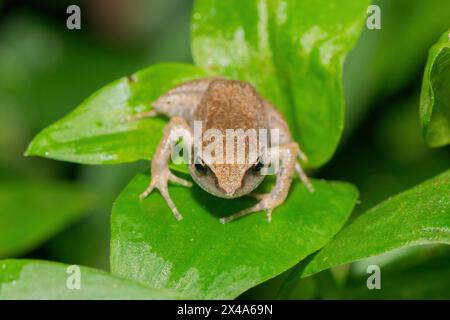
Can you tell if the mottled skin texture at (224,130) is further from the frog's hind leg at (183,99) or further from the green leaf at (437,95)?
the green leaf at (437,95)

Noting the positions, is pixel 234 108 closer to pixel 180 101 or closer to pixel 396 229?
pixel 180 101

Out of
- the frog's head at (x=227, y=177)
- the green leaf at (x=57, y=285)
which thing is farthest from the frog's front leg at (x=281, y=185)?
the green leaf at (x=57, y=285)

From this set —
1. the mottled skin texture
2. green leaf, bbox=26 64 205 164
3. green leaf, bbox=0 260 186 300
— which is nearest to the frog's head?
the mottled skin texture

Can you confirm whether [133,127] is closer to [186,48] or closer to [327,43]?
[327,43]

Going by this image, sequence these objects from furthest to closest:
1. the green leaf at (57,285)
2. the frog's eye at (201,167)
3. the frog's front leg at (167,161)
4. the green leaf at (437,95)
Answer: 1. the frog's eye at (201,167)
2. the frog's front leg at (167,161)
3. the green leaf at (437,95)
4. the green leaf at (57,285)

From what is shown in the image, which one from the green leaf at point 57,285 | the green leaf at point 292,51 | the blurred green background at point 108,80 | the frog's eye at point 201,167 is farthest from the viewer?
the blurred green background at point 108,80

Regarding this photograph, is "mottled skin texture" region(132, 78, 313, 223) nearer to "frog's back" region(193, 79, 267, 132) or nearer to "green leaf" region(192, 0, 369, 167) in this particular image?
"frog's back" region(193, 79, 267, 132)
